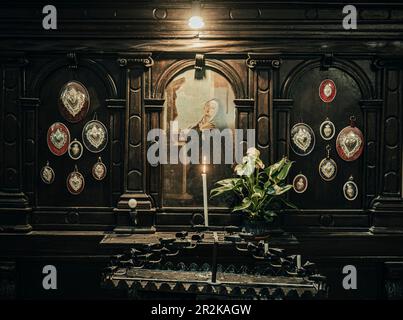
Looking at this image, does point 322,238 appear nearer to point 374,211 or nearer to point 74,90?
point 374,211

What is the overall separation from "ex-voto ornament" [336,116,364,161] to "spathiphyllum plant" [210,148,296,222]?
3.08 ft

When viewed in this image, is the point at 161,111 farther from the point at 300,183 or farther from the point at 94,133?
the point at 300,183

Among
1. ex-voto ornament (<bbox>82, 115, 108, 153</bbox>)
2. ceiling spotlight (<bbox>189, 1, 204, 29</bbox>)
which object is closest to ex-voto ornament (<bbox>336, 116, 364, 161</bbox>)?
ceiling spotlight (<bbox>189, 1, 204, 29</bbox>)

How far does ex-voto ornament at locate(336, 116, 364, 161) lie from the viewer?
7348 mm

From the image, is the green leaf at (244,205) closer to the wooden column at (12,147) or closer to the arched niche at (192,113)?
the arched niche at (192,113)

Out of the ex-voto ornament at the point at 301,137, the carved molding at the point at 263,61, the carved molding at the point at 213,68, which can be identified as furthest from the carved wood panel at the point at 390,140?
the carved molding at the point at 213,68

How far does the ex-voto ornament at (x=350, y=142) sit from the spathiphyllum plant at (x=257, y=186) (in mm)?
938

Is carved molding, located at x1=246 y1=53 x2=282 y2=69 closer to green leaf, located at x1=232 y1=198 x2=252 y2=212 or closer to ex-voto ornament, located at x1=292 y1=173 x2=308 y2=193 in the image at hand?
ex-voto ornament, located at x1=292 y1=173 x2=308 y2=193

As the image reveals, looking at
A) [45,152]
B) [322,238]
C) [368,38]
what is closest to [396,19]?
[368,38]

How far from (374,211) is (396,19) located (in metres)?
2.89

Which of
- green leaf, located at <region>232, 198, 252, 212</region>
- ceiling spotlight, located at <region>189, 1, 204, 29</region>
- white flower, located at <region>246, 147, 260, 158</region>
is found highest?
ceiling spotlight, located at <region>189, 1, 204, 29</region>

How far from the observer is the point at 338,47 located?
23.7ft

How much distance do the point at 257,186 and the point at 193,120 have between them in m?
1.45

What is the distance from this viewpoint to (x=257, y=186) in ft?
22.2
